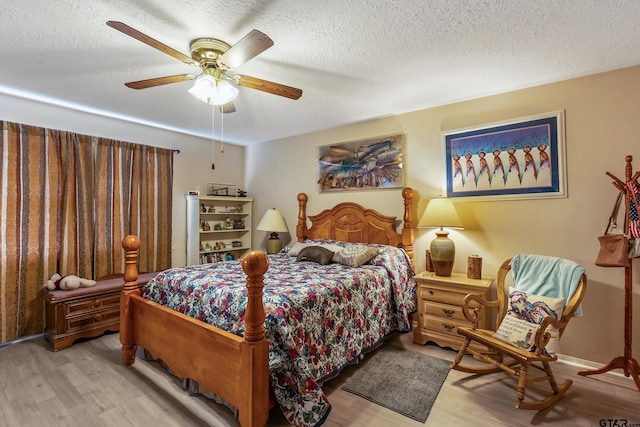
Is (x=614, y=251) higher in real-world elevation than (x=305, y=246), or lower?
higher

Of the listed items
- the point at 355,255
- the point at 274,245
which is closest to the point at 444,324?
the point at 355,255

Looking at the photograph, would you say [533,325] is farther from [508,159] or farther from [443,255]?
[508,159]

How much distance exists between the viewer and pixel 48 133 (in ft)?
10.1

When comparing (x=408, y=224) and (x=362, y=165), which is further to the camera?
(x=362, y=165)

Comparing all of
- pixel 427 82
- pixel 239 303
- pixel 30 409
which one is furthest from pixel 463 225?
pixel 30 409

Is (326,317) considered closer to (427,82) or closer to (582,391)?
(582,391)

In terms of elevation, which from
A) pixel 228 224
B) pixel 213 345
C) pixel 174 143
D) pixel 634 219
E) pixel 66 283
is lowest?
pixel 213 345

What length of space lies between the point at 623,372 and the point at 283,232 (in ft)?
12.6

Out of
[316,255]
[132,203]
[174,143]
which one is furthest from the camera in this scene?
[174,143]

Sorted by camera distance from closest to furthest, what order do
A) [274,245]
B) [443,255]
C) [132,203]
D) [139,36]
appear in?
[139,36], [443,255], [132,203], [274,245]

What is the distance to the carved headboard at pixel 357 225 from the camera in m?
3.31

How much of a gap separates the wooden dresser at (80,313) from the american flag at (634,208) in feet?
14.9

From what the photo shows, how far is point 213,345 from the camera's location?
5.86 ft

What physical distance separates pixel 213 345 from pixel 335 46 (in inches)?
82.9
